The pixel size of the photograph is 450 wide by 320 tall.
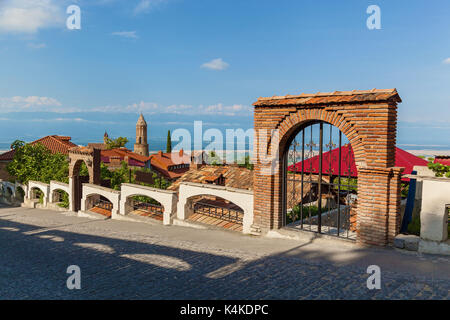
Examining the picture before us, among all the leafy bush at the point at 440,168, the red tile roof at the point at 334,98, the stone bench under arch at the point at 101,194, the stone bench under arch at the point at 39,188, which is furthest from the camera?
the stone bench under arch at the point at 39,188

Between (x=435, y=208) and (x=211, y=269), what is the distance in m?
4.58

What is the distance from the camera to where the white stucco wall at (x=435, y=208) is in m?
7.12

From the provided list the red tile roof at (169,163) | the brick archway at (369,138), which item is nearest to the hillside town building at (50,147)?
the red tile roof at (169,163)

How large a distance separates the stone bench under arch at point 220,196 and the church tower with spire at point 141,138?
79.3 m

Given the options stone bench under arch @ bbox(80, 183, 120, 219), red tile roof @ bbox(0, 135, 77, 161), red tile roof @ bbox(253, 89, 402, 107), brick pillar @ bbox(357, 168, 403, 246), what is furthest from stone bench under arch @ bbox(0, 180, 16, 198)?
brick pillar @ bbox(357, 168, 403, 246)

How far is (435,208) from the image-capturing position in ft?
23.7

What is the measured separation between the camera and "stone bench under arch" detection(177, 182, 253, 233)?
9.58 metres

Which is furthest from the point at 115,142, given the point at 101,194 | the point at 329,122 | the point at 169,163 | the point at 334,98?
the point at 334,98

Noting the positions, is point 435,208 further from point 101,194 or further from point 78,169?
point 78,169

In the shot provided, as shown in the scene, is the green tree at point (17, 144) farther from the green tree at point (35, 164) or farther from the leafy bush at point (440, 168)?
the leafy bush at point (440, 168)

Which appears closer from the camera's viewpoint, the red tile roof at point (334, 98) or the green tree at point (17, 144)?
the red tile roof at point (334, 98)

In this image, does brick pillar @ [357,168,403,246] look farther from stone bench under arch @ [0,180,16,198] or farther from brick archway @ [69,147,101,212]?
stone bench under arch @ [0,180,16,198]
